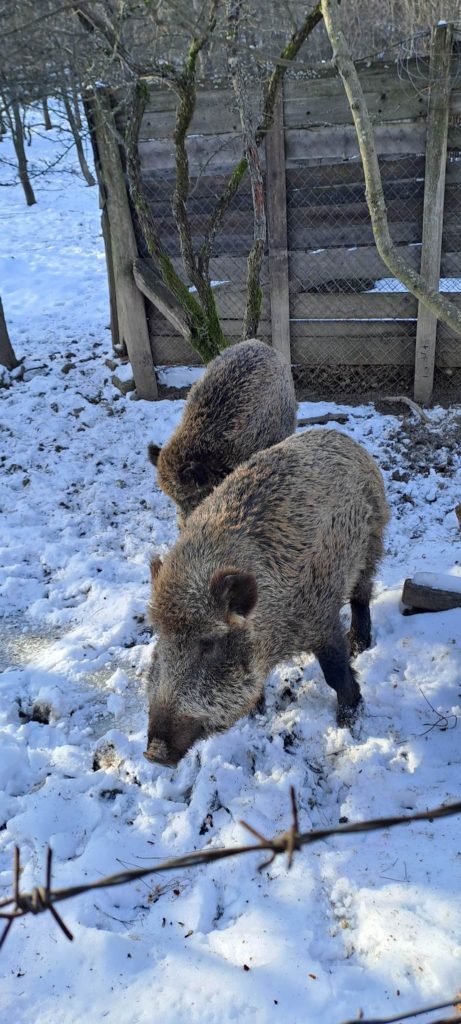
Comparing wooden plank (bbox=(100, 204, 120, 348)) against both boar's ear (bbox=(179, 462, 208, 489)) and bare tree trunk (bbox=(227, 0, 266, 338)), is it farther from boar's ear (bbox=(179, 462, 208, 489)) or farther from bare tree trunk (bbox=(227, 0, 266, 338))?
boar's ear (bbox=(179, 462, 208, 489))

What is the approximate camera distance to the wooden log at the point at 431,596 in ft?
12.2

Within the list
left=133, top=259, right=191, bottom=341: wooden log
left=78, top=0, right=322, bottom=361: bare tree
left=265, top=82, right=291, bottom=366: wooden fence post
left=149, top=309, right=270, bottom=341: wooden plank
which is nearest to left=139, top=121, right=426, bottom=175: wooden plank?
left=265, top=82, right=291, bottom=366: wooden fence post

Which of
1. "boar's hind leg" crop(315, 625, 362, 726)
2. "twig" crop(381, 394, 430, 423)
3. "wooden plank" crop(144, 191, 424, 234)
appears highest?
"wooden plank" crop(144, 191, 424, 234)

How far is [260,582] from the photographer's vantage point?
9.41 ft

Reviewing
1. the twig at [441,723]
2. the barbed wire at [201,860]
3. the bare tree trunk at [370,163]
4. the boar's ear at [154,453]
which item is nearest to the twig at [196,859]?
the barbed wire at [201,860]

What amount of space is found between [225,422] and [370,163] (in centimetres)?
192

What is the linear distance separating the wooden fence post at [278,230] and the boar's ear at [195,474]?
107 inches

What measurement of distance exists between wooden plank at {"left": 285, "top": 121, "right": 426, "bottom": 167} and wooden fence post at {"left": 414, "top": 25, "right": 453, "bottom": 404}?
0.51 feet

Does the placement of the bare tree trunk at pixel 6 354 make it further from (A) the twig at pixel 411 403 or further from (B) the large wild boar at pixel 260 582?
(B) the large wild boar at pixel 260 582

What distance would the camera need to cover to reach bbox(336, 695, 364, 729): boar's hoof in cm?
326

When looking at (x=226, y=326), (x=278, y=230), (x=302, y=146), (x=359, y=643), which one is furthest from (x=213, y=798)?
(x=302, y=146)

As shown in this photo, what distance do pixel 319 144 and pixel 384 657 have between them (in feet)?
16.6

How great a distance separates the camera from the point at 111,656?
154 inches

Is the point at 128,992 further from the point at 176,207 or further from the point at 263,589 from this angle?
the point at 176,207
